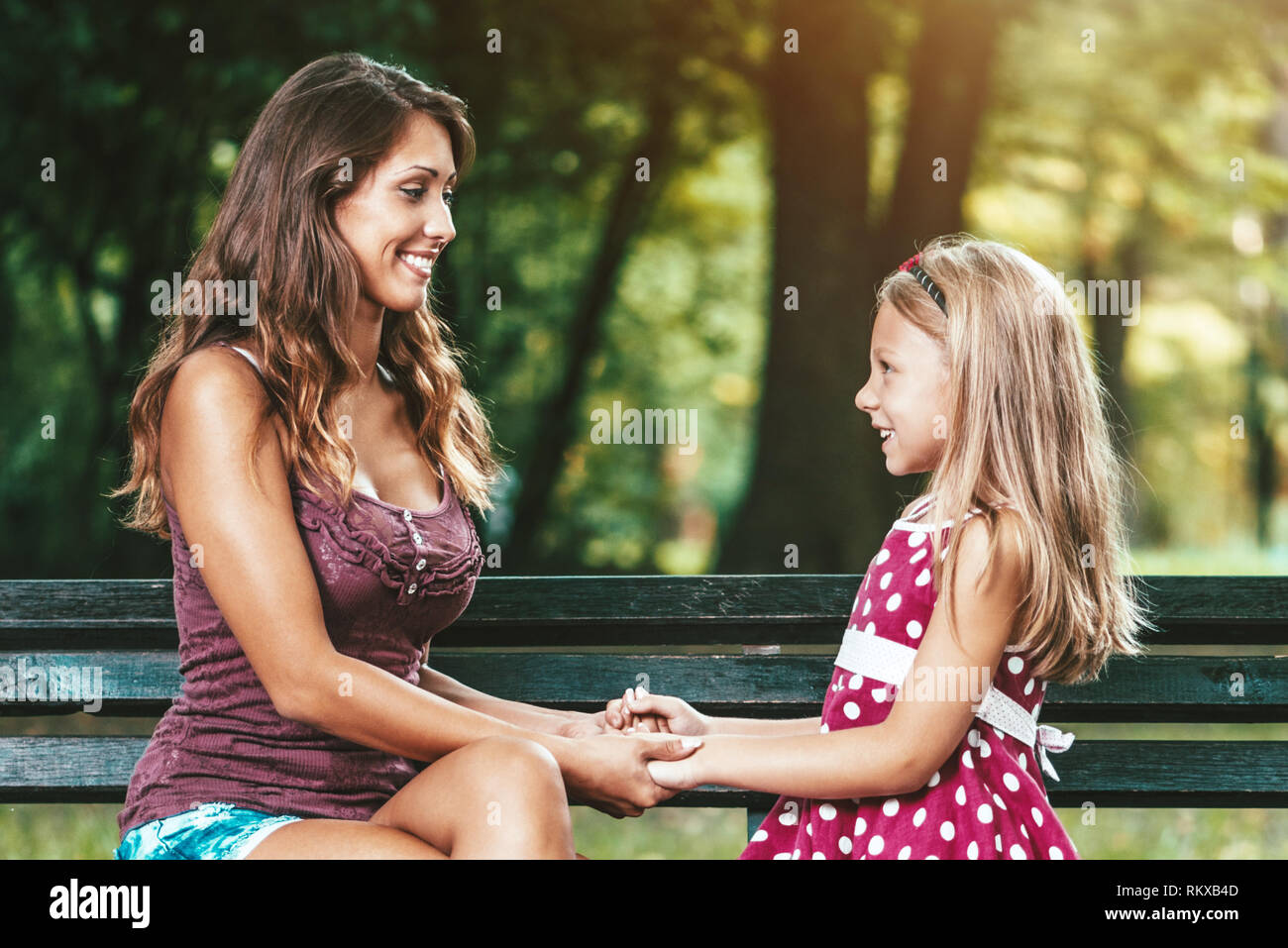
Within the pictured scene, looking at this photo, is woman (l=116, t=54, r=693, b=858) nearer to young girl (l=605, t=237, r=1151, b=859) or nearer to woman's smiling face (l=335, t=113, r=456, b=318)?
woman's smiling face (l=335, t=113, r=456, b=318)

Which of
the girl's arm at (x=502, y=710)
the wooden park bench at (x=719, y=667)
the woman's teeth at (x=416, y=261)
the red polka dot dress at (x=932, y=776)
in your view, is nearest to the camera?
the red polka dot dress at (x=932, y=776)

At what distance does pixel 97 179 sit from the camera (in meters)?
6.86

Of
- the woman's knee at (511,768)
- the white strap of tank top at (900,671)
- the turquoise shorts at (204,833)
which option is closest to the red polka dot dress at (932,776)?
the white strap of tank top at (900,671)

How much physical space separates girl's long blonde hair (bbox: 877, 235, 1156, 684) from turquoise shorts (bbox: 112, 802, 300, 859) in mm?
1257

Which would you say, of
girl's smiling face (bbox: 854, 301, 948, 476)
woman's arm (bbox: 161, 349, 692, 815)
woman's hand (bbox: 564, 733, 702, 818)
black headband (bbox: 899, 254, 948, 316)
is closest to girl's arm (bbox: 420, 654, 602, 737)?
woman's hand (bbox: 564, 733, 702, 818)

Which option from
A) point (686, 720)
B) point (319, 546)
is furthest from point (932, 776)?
point (319, 546)

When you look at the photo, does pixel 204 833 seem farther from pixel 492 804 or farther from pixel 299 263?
pixel 299 263

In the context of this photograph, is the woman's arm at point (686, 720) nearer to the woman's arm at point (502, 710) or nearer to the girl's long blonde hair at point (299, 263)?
the woman's arm at point (502, 710)

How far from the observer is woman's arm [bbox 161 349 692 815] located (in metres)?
2.30

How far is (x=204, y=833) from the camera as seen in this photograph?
2.28 meters

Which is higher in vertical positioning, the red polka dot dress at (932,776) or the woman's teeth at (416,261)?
the woman's teeth at (416,261)

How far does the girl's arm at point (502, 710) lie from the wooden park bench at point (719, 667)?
0.16 meters

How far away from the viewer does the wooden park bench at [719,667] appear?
298 centimetres
